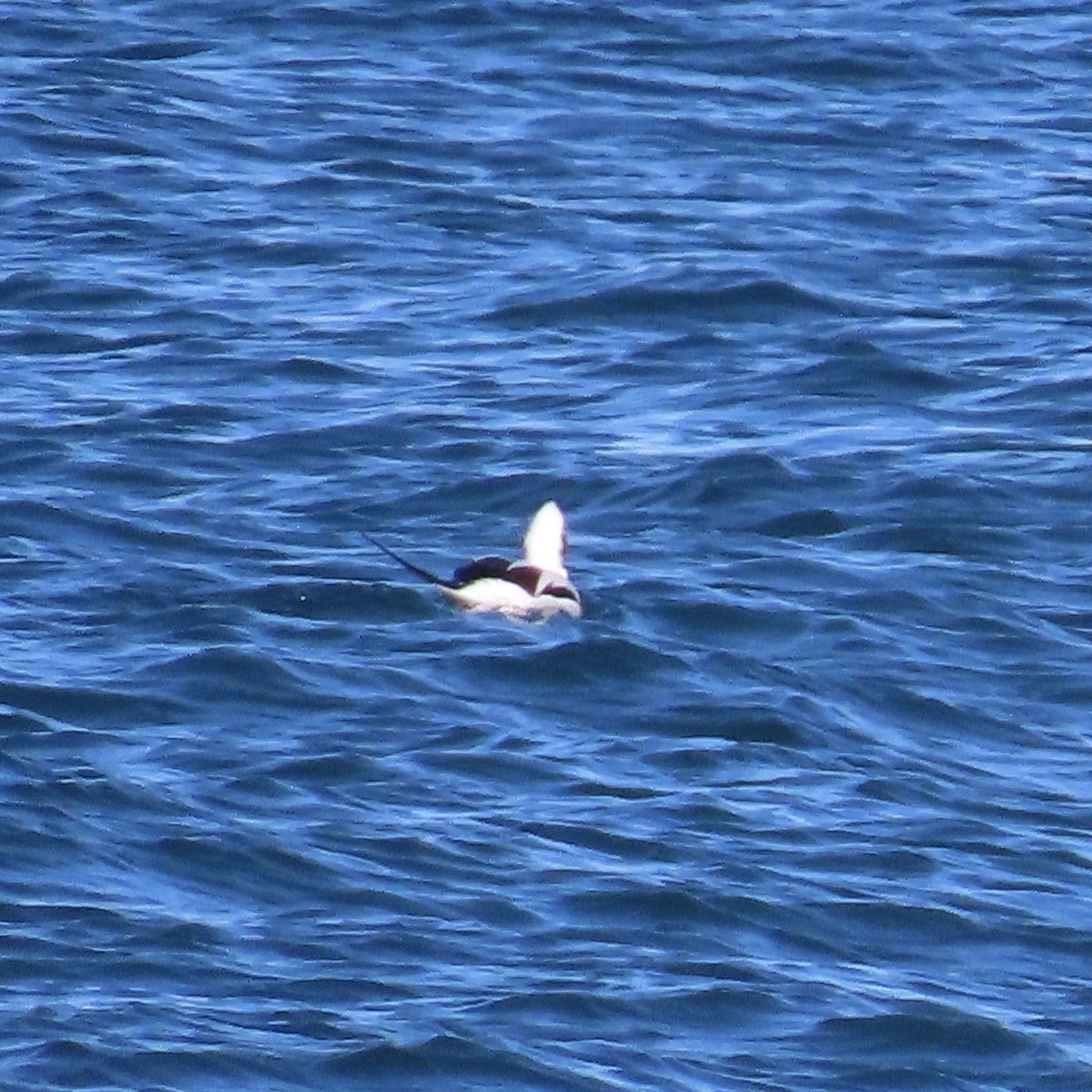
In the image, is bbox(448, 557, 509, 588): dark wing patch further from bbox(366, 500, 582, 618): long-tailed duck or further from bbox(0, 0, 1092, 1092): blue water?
bbox(0, 0, 1092, 1092): blue water

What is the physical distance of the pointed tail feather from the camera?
36.2 feet

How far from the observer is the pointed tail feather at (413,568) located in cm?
1105

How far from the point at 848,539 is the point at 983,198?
17.8 ft

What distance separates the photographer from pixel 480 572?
11.1m

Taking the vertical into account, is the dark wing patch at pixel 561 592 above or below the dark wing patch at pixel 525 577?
below

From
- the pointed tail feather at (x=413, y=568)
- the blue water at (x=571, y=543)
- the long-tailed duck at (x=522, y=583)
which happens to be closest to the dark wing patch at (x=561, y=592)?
the long-tailed duck at (x=522, y=583)

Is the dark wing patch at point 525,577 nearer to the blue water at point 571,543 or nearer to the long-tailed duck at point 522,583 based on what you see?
the long-tailed duck at point 522,583

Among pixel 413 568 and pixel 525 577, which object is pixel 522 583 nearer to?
pixel 525 577

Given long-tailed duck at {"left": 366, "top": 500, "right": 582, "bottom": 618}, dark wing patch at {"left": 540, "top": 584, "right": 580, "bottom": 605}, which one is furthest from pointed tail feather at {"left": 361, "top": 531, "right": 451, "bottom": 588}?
dark wing patch at {"left": 540, "top": 584, "right": 580, "bottom": 605}

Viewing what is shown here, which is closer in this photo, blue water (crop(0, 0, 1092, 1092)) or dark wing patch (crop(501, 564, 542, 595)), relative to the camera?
blue water (crop(0, 0, 1092, 1092))

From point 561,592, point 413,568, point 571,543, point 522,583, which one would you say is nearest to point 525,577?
point 522,583

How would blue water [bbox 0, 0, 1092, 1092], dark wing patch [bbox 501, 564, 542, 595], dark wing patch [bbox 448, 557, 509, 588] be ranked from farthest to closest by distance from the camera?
dark wing patch [bbox 448, 557, 509, 588], dark wing patch [bbox 501, 564, 542, 595], blue water [bbox 0, 0, 1092, 1092]

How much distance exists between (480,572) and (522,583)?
20cm

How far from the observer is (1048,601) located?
11.7m
